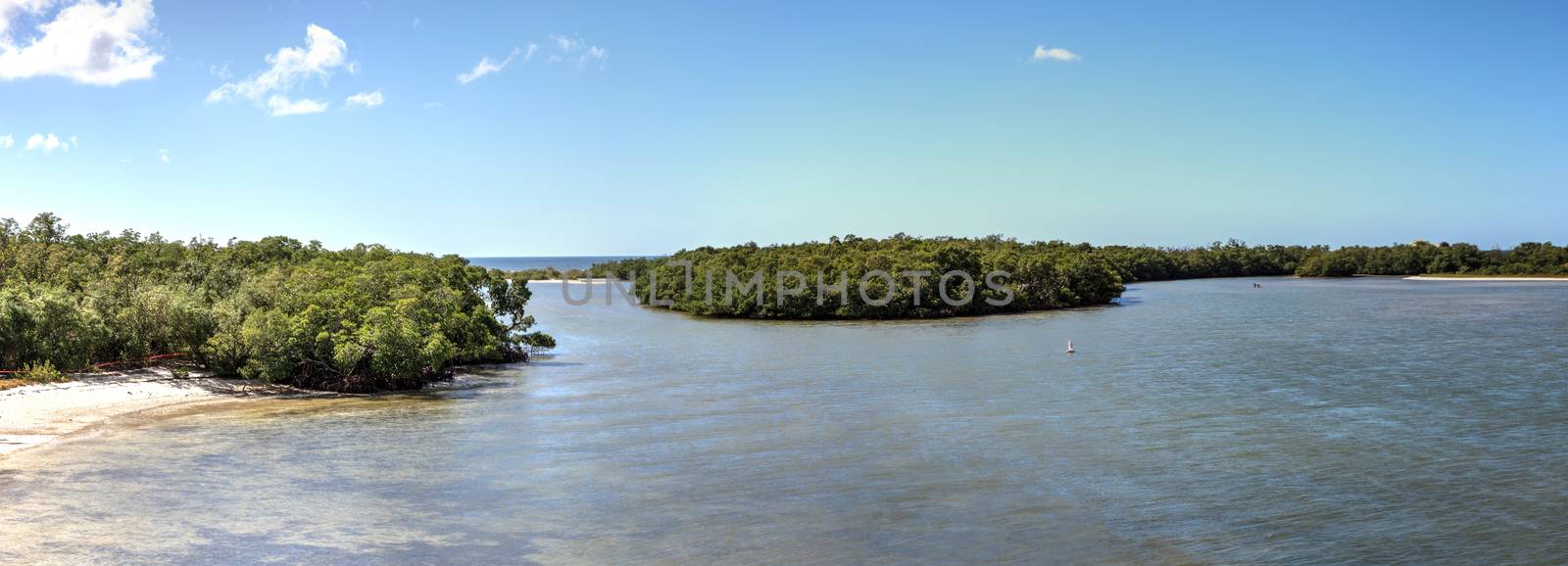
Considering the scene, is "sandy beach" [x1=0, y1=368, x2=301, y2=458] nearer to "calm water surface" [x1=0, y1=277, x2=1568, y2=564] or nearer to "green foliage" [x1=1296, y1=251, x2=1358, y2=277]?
"calm water surface" [x1=0, y1=277, x2=1568, y2=564]

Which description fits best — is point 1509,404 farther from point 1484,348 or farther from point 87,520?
point 87,520

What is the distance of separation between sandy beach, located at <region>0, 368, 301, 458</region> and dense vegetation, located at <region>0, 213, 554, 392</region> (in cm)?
93

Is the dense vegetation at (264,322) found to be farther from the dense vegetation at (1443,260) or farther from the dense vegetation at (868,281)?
the dense vegetation at (1443,260)

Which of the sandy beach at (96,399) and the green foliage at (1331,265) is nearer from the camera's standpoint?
the sandy beach at (96,399)

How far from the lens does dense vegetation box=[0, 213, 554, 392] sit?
1377 inches

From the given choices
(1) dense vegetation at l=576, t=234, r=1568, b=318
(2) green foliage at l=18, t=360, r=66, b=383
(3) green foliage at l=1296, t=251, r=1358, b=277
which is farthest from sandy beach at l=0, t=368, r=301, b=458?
(3) green foliage at l=1296, t=251, r=1358, b=277

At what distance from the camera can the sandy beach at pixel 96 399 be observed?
90.1 ft

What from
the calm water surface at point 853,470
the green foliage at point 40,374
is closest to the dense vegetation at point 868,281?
the calm water surface at point 853,470

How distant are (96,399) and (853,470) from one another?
2600 cm

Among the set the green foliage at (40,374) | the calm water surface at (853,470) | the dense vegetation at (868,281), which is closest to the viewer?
the calm water surface at (853,470)

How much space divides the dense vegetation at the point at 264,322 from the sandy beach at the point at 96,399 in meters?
0.93

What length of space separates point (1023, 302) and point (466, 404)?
205 ft

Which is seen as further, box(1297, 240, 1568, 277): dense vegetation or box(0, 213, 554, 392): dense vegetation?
box(1297, 240, 1568, 277): dense vegetation

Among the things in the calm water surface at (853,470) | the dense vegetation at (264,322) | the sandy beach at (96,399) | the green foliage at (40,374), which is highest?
the dense vegetation at (264,322)
